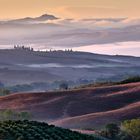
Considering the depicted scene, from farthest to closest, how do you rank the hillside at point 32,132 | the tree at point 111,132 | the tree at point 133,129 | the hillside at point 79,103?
the hillside at point 79,103
the tree at point 111,132
the tree at point 133,129
the hillside at point 32,132

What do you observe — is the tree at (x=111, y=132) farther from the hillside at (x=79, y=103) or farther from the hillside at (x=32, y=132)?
the hillside at (x=79, y=103)

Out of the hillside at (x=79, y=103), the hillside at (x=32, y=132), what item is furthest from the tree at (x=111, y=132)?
the hillside at (x=79, y=103)

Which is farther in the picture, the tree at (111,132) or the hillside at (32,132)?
the tree at (111,132)

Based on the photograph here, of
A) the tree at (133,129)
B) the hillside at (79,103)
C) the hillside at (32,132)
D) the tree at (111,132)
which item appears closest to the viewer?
the hillside at (32,132)

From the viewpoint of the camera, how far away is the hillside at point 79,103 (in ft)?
268

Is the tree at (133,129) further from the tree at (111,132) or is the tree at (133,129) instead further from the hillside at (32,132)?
the hillside at (32,132)

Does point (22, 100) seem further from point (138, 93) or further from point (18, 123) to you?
point (18, 123)

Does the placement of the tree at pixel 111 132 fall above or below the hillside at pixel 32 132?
below

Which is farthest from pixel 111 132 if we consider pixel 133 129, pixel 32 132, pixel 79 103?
pixel 79 103

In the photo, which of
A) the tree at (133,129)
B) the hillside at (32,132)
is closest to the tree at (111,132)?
the tree at (133,129)

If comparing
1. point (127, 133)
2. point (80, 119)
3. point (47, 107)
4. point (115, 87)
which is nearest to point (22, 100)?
point (47, 107)

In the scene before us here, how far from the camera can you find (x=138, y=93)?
90.8 metres

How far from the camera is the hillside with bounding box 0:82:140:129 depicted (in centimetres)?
8175

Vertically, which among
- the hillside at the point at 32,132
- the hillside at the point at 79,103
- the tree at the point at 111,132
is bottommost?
the hillside at the point at 79,103
